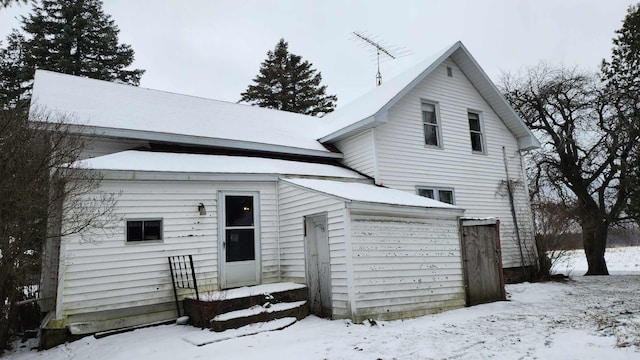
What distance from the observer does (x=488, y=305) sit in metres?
9.56

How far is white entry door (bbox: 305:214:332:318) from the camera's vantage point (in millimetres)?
8711

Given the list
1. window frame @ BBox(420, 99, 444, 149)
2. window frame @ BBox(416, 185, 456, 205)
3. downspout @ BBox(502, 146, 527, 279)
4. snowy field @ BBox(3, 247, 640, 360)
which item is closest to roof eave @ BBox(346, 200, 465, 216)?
snowy field @ BBox(3, 247, 640, 360)

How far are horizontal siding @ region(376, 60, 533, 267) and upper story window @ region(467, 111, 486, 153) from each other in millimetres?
173

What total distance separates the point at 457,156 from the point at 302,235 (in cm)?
667

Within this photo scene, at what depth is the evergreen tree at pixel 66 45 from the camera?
24.2m

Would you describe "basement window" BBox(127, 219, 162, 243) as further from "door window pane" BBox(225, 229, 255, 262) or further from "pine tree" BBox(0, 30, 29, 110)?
"pine tree" BBox(0, 30, 29, 110)

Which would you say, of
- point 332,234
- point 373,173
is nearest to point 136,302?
point 332,234

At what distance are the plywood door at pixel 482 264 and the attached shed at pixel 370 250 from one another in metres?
0.29

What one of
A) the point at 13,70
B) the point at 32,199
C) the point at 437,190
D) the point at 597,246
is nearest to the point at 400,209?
the point at 437,190

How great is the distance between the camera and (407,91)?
40.3ft

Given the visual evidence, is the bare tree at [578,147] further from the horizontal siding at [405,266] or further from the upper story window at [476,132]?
the horizontal siding at [405,266]

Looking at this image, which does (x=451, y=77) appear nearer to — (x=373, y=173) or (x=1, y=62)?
(x=373, y=173)

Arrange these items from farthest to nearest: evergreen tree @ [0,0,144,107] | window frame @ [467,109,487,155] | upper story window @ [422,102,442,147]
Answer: evergreen tree @ [0,0,144,107] → window frame @ [467,109,487,155] → upper story window @ [422,102,442,147]

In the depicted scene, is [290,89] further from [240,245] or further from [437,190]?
[240,245]
